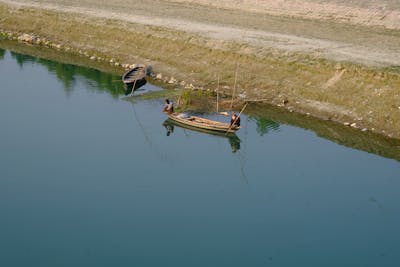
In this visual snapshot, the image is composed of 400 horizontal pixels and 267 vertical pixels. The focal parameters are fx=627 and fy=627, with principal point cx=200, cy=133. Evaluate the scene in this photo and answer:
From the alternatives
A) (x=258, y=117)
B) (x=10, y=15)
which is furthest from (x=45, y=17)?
(x=258, y=117)

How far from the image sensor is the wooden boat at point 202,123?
3744 centimetres

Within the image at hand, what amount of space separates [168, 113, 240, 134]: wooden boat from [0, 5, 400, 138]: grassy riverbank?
5532 millimetres

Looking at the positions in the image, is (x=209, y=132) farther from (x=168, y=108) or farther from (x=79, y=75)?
(x=79, y=75)

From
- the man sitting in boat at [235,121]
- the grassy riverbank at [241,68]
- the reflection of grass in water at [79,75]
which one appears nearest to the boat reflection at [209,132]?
the man sitting in boat at [235,121]

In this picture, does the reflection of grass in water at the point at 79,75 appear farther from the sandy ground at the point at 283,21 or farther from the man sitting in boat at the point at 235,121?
the man sitting in boat at the point at 235,121

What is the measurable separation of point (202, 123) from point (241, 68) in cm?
982

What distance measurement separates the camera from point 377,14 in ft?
180

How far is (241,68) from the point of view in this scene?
46.4 meters

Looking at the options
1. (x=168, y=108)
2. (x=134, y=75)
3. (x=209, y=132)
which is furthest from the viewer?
(x=134, y=75)

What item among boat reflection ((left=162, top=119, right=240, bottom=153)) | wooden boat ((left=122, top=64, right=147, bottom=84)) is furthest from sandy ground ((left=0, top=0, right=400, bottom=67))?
boat reflection ((left=162, top=119, right=240, bottom=153))

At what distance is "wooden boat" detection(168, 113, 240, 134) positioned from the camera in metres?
37.4

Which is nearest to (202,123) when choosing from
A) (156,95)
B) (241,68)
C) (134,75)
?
(156,95)

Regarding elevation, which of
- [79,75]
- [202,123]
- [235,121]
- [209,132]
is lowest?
[79,75]

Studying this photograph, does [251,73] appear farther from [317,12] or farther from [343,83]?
[317,12]
